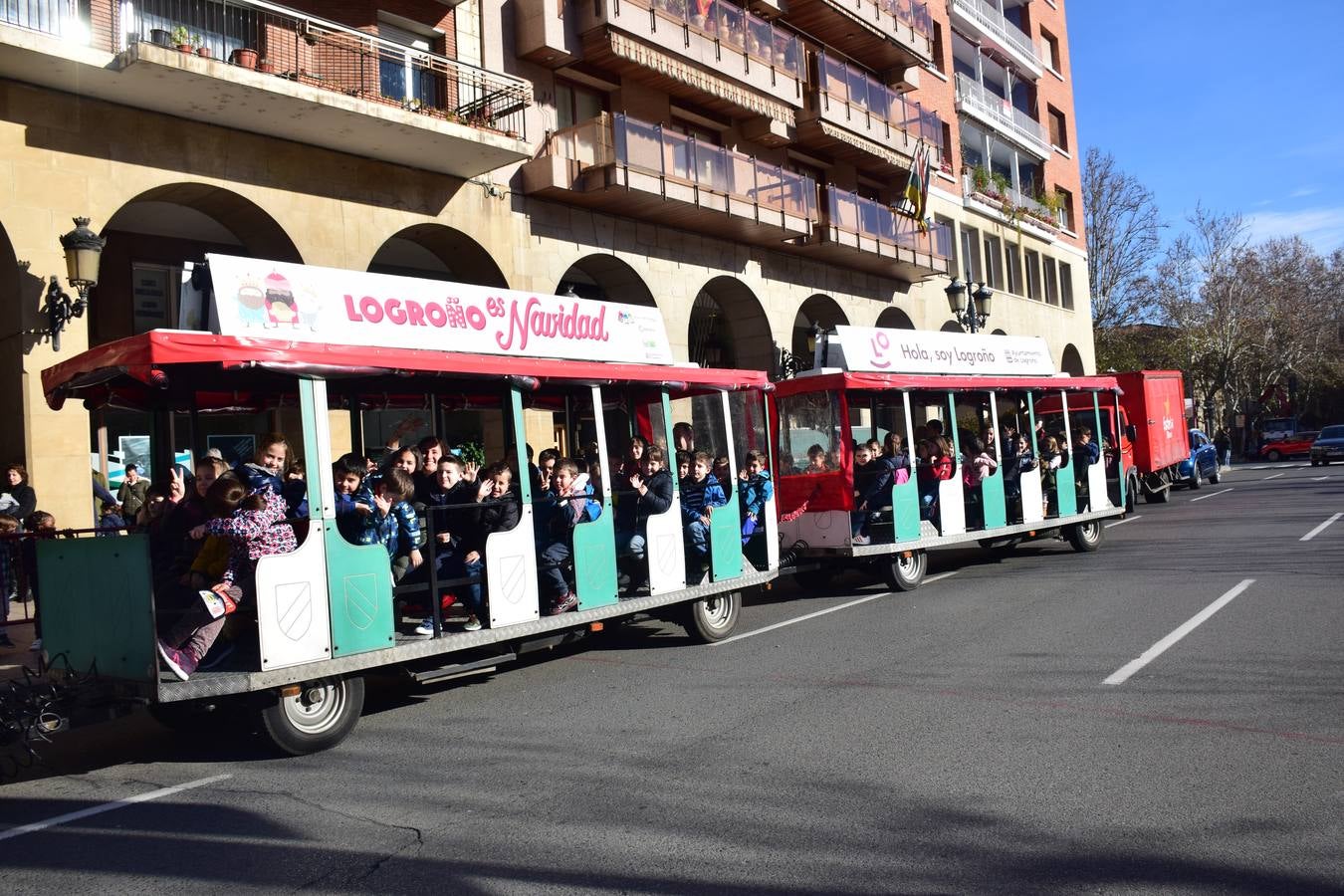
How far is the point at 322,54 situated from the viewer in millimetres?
13961

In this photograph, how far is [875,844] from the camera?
4344mm

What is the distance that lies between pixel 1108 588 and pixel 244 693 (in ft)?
28.9

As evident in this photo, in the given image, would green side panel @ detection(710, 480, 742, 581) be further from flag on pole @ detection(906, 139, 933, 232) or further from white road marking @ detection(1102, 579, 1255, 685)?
flag on pole @ detection(906, 139, 933, 232)

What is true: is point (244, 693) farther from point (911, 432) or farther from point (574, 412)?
point (911, 432)

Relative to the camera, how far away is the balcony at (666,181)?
17688 millimetres

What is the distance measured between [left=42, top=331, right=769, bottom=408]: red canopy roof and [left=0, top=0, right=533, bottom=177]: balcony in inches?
248

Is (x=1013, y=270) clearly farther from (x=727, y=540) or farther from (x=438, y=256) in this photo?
(x=727, y=540)

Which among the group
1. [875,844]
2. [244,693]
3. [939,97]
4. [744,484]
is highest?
[939,97]

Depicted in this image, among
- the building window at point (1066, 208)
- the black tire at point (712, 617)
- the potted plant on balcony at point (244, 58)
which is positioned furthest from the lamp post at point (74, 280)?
the building window at point (1066, 208)

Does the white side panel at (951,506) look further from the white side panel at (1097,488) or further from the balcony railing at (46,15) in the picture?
the balcony railing at (46,15)

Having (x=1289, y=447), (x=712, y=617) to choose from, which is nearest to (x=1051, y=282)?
(x=1289, y=447)

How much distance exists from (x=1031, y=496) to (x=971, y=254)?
18658 millimetres

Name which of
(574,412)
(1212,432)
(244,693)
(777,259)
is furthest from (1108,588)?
(1212,432)

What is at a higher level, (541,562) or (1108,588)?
(541,562)
